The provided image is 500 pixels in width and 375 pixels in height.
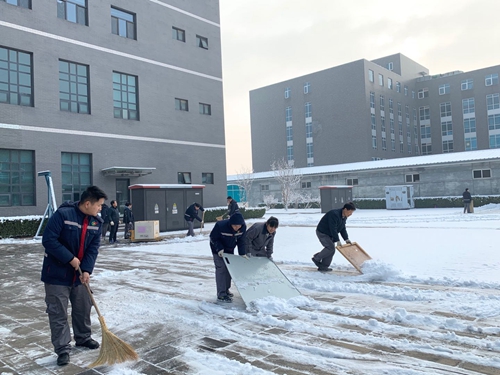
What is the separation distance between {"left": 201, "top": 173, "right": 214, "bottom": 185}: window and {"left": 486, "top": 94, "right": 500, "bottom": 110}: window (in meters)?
49.6

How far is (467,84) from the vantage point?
6388 cm

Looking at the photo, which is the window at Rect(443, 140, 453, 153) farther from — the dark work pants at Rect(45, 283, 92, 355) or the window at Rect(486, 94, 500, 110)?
the dark work pants at Rect(45, 283, 92, 355)

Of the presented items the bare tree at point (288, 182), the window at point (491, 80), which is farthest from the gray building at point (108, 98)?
the window at point (491, 80)

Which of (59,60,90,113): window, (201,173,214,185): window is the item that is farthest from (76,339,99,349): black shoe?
(201,173,214,185): window

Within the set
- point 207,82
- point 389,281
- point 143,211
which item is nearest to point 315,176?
point 207,82

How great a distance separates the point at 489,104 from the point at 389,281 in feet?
210

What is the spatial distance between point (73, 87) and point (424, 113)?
5936 centimetres

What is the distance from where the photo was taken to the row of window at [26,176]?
2092 centimetres

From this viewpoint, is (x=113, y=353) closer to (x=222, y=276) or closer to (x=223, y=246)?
(x=222, y=276)

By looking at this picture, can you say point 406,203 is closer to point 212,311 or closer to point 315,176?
point 315,176

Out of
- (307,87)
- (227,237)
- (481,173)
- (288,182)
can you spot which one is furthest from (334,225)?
(307,87)

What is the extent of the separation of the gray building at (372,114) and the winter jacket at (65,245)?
5625cm

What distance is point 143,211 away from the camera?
66.8 feet

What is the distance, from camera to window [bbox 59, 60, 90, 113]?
2312 cm
